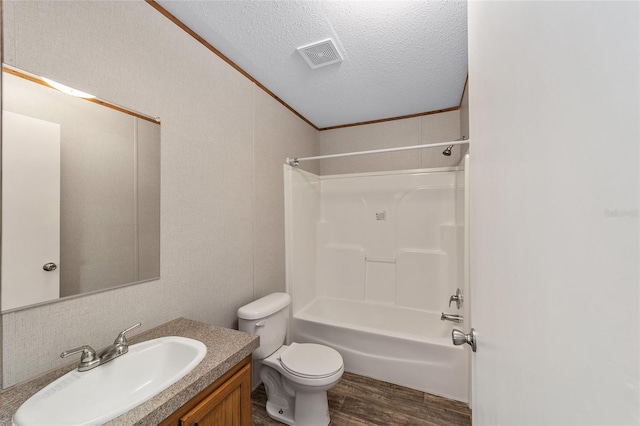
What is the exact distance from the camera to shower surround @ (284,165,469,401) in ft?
6.72

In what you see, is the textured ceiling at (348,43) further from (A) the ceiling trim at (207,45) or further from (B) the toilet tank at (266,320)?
(B) the toilet tank at (266,320)

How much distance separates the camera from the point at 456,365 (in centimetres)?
191

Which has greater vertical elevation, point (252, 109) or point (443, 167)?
point (252, 109)

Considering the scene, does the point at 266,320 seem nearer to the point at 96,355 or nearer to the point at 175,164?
the point at 96,355

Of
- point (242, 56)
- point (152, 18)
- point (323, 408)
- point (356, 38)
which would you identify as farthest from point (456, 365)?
point (152, 18)

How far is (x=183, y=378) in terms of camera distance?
905 mm

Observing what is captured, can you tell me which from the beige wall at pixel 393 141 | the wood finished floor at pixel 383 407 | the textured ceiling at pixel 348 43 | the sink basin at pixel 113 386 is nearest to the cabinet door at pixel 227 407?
the sink basin at pixel 113 386

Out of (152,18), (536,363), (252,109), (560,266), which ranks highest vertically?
(152,18)

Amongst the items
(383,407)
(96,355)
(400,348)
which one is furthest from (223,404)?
(400,348)

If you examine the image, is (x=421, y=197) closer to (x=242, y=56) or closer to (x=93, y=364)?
(x=242, y=56)

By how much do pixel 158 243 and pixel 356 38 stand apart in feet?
5.39

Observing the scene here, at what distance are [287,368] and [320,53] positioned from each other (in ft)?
6.92

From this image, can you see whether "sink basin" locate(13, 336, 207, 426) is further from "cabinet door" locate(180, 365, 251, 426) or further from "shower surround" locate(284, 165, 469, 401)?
"shower surround" locate(284, 165, 469, 401)

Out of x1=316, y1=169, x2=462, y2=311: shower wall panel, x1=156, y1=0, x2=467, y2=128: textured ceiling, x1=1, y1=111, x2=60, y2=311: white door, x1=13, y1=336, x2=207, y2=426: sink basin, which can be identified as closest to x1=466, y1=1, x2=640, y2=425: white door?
x1=13, y1=336, x2=207, y2=426: sink basin
